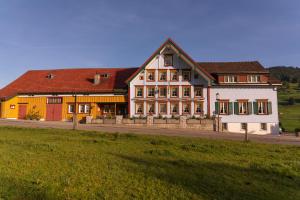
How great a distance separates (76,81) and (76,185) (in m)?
31.9

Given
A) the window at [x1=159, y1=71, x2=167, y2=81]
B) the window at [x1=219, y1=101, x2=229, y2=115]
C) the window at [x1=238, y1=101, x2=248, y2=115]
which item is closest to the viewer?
the window at [x1=238, y1=101, x2=248, y2=115]

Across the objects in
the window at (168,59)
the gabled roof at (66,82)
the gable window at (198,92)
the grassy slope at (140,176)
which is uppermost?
the window at (168,59)

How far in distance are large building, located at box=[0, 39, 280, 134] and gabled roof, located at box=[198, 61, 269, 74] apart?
0.14 m

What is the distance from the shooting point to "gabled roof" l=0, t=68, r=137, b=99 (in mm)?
33781

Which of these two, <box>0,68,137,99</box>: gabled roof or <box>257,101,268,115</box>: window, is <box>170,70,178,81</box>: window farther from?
<box>257,101,268,115</box>: window

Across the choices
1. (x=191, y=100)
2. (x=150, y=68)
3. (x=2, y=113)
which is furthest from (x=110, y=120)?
(x=2, y=113)

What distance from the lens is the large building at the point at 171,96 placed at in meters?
31.8

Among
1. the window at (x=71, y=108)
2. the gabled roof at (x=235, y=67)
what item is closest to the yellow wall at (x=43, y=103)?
the window at (x=71, y=108)

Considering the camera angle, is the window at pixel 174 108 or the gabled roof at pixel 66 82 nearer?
the window at pixel 174 108

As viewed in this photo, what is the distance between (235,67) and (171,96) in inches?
444

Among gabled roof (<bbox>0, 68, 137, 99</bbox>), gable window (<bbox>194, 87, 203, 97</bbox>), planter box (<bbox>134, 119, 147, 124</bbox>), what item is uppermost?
gabled roof (<bbox>0, 68, 137, 99</bbox>)

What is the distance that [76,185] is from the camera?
20.2 ft

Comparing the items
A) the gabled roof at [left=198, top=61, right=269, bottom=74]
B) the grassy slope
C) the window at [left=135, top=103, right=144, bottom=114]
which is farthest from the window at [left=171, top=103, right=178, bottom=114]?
the grassy slope

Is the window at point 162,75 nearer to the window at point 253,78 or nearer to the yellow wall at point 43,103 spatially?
the yellow wall at point 43,103
